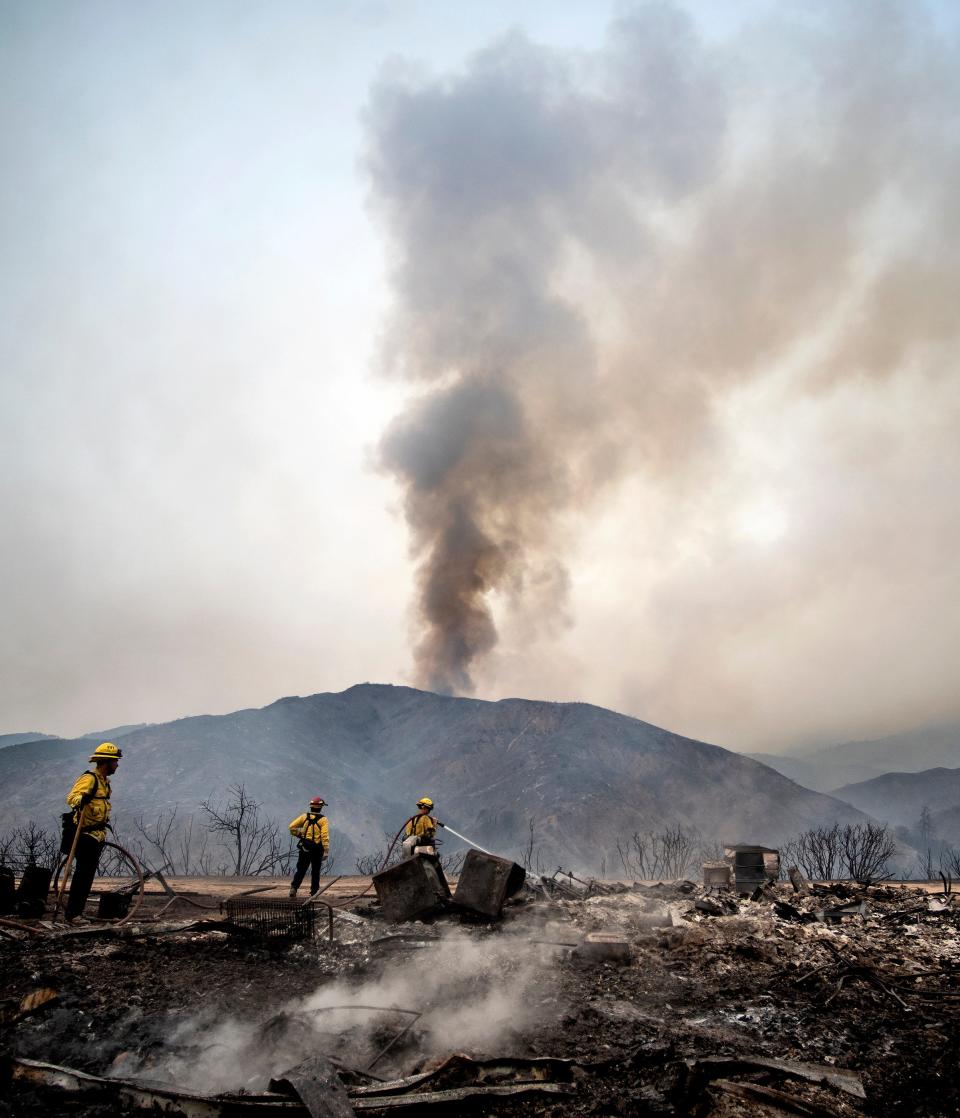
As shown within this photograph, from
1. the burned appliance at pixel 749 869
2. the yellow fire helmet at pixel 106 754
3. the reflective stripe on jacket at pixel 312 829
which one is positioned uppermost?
the yellow fire helmet at pixel 106 754

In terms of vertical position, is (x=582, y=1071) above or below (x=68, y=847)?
below

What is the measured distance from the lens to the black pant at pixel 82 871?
827 cm

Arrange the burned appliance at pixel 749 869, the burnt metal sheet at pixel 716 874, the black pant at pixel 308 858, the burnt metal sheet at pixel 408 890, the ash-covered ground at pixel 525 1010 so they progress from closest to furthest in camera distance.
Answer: the ash-covered ground at pixel 525 1010 → the burnt metal sheet at pixel 408 890 → the black pant at pixel 308 858 → the burned appliance at pixel 749 869 → the burnt metal sheet at pixel 716 874

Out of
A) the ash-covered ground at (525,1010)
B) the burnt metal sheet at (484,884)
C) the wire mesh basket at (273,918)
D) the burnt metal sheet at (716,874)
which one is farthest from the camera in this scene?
the burnt metal sheet at (716,874)

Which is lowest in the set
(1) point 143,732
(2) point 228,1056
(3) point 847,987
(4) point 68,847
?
(2) point 228,1056

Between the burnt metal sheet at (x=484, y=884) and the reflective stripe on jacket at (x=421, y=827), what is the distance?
166cm

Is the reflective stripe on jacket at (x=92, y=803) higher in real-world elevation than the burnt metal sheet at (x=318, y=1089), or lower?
higher

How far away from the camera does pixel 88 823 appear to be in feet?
27.3

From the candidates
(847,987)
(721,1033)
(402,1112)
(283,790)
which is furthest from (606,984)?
(283,790)

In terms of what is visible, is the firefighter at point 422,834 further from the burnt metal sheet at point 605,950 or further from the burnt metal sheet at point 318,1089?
the burnt metal sheet at point 318,1089

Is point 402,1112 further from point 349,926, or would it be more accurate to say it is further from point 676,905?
point 676,905

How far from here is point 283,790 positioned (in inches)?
3455

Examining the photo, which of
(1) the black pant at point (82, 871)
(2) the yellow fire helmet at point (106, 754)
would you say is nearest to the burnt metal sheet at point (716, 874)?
(1) the black pant at point (82, 871)

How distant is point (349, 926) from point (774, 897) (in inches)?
339
